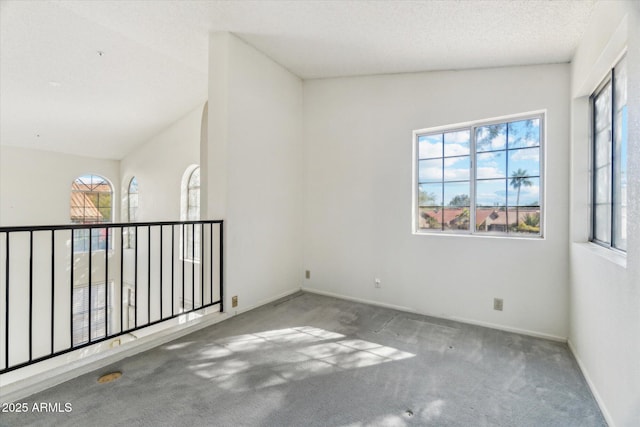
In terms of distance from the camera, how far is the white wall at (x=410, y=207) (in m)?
2.54

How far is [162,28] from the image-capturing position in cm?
281

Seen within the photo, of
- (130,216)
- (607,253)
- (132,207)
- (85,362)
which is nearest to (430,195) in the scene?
(607,253)

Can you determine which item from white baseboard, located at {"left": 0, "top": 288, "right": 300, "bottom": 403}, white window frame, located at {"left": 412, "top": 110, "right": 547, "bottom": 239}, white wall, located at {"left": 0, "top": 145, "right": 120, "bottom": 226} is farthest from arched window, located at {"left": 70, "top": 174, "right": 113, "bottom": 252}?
white window frame, located at {"left": 412, "top": 110, "right": 547, "bottom": 239}

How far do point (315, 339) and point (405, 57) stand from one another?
282 centimetres

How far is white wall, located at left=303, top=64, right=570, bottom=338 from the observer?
99.9 inches

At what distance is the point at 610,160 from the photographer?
1.93 m

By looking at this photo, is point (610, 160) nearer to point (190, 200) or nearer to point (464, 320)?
point (464, 320)

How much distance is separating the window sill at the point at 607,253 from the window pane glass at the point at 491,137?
1.13 meters

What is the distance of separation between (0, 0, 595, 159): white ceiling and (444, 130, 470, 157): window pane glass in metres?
0.65

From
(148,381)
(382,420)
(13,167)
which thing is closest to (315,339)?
(382,420)

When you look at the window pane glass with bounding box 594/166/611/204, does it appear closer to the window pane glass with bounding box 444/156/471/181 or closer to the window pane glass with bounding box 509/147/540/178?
the window pane glass with bounding box 509/147/540/178

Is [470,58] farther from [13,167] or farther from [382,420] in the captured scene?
[13,167]

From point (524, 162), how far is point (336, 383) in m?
2.55

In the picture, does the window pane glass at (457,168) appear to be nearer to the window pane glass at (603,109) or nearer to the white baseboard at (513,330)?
the window pane glass at (603,109)
